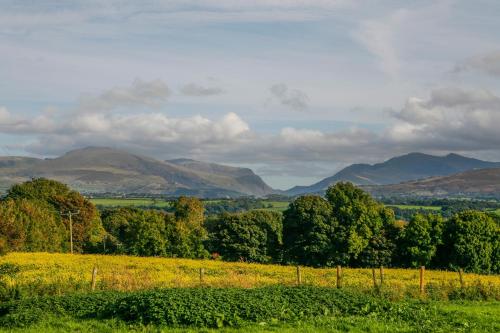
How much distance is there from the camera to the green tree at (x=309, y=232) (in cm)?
8869

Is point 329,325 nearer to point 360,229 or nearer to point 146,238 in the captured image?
point 360,229

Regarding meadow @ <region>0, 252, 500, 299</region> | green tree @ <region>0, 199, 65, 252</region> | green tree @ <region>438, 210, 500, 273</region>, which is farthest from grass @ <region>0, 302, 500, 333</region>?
green tree @ <region>0, 199, 65, 252</region>

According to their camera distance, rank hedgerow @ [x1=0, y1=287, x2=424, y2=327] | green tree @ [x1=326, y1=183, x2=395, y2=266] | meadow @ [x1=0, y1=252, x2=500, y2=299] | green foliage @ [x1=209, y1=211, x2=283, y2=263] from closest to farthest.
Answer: hedgerow @ [x1=0, y1=287, x2=424, y2=327], meadow @ [x1=0, y1=252, x2=500, y2=299], green tree @ [x1=326, y1=183, x2=395, y2=266], green foliage @ [x1=209, y1=211, x2=283, y2=263]

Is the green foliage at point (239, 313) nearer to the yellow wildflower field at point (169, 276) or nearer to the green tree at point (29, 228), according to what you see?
the yellow wildflower field at point (169, 276)

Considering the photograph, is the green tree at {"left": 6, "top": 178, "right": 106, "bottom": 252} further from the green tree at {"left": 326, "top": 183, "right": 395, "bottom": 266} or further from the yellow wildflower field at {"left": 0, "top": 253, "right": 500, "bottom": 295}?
the green tree at {"left": 326, "top": 183, "right": 395, "bottom": 266}

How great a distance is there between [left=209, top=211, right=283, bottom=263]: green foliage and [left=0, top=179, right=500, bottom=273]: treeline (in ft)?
0.63

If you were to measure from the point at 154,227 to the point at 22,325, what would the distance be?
268ft

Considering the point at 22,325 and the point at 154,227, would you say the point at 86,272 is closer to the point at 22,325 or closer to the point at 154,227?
the point at 22,325

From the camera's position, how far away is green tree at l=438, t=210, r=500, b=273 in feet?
262

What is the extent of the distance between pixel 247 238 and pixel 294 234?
32.0ft

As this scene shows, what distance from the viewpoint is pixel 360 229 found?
3519 inches

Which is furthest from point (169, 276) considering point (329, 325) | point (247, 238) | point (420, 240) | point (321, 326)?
point (247, 238)

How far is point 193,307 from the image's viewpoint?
85.4 ft

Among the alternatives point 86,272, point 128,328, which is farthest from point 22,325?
point 86,272
